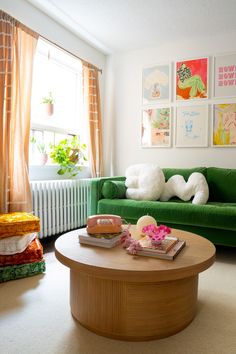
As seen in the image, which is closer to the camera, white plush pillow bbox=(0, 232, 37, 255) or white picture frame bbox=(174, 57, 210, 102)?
white plush pillow bbox=(0, 232, 37, 255)

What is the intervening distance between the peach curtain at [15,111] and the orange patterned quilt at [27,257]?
1.71ft

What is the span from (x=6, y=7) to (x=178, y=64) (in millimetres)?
2132

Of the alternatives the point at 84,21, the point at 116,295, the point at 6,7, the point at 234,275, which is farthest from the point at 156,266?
the point at 84,21

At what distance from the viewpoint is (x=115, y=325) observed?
4.26 feet

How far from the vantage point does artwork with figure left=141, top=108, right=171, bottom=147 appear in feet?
12.3

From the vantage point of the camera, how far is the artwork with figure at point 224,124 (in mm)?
3387

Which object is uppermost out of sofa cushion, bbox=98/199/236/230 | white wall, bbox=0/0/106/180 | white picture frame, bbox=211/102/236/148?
white wall, bbox=0/0/106/180

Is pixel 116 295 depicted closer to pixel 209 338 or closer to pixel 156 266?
pixel 156 266

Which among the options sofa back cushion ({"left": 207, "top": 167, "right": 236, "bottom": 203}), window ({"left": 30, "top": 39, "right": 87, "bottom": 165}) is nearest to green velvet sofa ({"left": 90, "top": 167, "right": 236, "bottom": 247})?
sofa back cushion ({"left": 207, "top": 167, "right": 236, "bottom": 203})

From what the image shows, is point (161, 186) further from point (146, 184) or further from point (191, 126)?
point (191, 126)

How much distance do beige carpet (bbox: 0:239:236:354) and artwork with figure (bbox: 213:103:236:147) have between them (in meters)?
1.93

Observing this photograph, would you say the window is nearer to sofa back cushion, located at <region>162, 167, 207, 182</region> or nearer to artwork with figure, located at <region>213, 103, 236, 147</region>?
sofa back cushion, located at <region>162, 167, 207, 182</region>

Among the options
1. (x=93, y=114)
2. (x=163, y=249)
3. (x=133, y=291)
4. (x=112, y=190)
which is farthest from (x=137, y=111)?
(x=133, y=291)

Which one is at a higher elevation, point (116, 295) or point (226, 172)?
point (226, 172)
